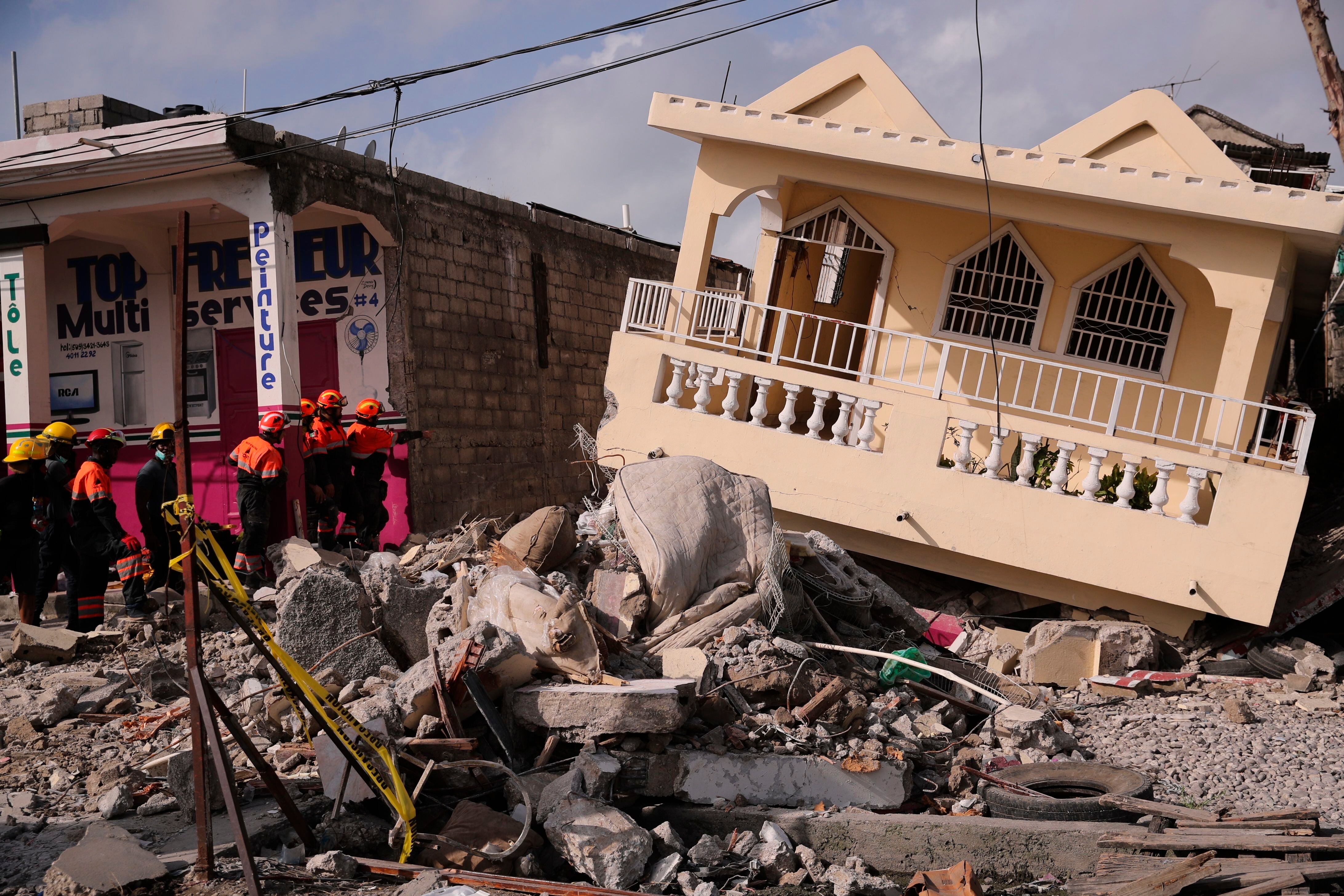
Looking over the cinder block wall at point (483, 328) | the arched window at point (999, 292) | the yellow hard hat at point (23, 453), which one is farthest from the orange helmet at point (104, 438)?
the arched window at point (999, 292)

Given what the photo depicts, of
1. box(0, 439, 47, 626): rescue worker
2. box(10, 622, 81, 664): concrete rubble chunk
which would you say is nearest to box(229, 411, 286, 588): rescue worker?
box(10, 622, 81, 664): concrete rubble chunk

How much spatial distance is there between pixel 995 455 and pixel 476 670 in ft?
16.7

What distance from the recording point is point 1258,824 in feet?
15.1

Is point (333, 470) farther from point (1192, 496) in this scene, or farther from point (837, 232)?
point (1192, 496)

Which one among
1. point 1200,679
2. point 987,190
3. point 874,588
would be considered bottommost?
point 1200,679

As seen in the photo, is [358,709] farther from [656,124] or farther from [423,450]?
[656,124]

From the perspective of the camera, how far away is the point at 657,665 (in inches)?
227

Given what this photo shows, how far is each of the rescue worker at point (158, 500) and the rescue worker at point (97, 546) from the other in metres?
0.24

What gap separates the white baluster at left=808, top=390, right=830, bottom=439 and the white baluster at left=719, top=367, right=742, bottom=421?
67 centimetres

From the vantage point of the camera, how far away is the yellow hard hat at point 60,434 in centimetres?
858

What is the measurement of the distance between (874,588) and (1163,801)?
268cm

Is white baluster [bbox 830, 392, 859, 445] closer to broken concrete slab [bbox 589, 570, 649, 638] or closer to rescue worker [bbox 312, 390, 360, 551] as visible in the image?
broken concrete slab [bbox 589, 570, 649, 638]

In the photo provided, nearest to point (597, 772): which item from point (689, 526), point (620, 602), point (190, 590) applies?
point (620, 602)

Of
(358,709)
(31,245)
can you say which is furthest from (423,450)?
(358,709)
